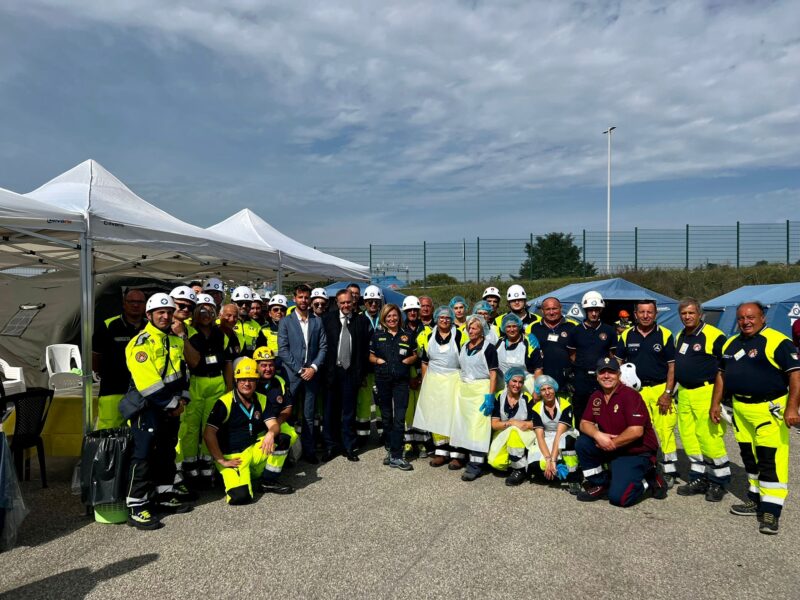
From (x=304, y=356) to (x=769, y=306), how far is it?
10909 millimetres

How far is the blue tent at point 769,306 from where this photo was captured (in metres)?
11.2

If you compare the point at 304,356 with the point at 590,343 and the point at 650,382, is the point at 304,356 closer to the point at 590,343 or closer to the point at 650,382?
the point at 590,343

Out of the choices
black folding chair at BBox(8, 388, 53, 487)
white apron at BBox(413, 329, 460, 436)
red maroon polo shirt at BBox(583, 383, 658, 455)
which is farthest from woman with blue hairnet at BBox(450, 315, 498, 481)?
black folding chair at BBox(8, 388, 53, 487)

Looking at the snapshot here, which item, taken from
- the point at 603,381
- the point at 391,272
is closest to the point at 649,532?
the point at 603,381

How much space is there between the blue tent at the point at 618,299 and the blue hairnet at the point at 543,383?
324 inches

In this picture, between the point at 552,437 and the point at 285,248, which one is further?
the point at 285,248

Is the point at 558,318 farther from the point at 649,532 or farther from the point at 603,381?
the point at 649,532

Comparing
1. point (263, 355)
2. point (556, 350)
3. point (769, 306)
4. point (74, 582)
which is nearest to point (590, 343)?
point (556, 350)

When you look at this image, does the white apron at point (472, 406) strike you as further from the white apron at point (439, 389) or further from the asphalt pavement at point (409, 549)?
the asphalt pavement at point (409, 549)

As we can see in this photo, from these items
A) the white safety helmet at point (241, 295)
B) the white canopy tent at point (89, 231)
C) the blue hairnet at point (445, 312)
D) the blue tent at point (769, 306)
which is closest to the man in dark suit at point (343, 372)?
the blue hairnet at point (445, 312)

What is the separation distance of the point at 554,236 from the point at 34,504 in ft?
66.3

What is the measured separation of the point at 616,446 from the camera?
4.57m

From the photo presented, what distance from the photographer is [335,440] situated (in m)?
6.09

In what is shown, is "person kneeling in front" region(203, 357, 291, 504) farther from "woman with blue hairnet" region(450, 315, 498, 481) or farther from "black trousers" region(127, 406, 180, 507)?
"woman with blue hairnet" region(450, 315, 498, 481)
